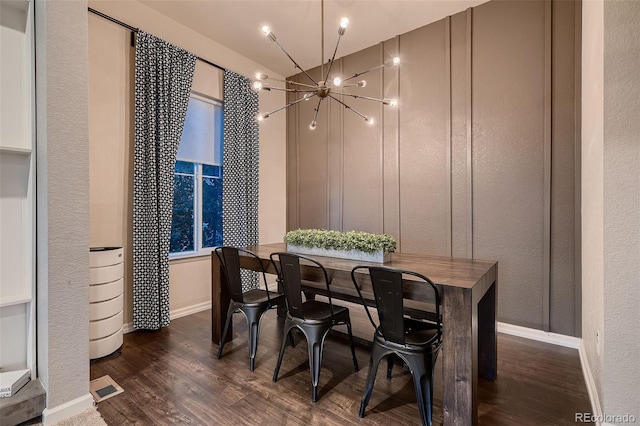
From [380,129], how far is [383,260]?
83.3 inches

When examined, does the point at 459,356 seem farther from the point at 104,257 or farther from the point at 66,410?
the point at 104,257

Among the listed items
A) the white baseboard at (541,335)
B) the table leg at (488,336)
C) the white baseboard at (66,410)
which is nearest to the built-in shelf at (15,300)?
the white baseboard at (66,410)

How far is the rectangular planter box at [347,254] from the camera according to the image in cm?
223

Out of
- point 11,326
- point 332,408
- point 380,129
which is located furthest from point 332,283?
point 380,129

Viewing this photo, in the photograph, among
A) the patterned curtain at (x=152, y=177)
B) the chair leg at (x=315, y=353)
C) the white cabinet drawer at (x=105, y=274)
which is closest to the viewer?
the chair leg at (x=315, y=353)

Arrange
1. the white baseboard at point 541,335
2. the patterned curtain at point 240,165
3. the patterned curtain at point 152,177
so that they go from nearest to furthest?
the white baseboard at point 541,335, the patterned curtain at point 152,177, the patterned curtain at point 240,165

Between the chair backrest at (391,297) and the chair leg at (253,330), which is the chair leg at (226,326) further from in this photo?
the chair backrest at (391,297)

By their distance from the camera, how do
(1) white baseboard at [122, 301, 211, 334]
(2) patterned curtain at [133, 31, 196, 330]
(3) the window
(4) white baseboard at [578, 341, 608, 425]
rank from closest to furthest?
1. (4) white baseboard at [578, 341, 608, 425]
2. (2) patterned curtain at [133, 31, 196, 330]
3. (1) white baseboard at [122, 301, 211, 334]
4. (3) the window

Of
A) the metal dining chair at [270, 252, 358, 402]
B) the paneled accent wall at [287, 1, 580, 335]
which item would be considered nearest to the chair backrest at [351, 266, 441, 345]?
the metal dining chair at [270, 252, 358, 402]

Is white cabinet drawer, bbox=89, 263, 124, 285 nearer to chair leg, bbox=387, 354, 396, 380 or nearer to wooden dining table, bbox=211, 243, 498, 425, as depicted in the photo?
wooden dining table, bbox=211, 243, 498, 425

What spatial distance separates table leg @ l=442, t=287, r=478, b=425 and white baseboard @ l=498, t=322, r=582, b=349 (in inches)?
67.4

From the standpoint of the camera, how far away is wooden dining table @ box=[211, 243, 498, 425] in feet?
5.09

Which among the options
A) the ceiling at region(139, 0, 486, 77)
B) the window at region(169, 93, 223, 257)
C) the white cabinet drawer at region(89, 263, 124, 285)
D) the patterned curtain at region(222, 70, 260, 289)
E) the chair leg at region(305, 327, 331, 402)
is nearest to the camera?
the chair leg at region(305, 327, 331, 402)

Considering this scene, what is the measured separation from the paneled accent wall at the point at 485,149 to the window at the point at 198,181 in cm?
166
